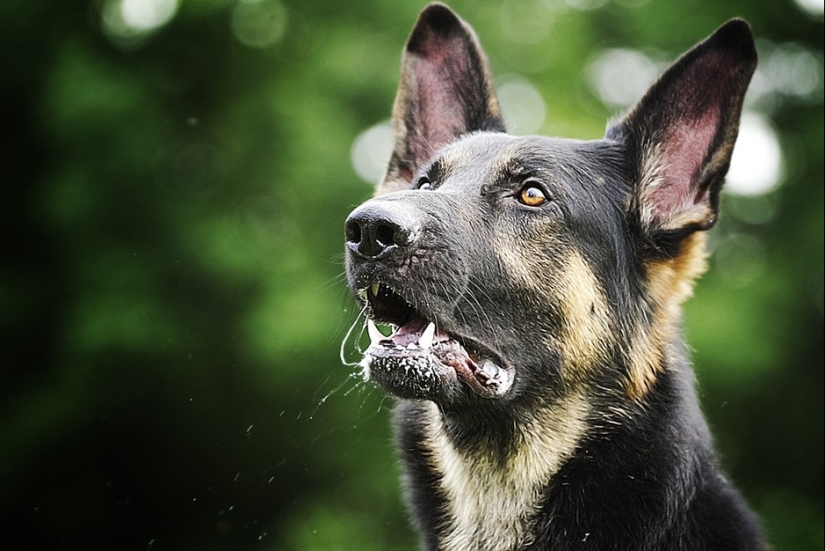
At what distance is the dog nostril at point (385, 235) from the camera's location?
394 cm

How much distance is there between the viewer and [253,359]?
40.1 feet

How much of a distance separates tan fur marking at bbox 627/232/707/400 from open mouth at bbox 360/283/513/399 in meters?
0.66

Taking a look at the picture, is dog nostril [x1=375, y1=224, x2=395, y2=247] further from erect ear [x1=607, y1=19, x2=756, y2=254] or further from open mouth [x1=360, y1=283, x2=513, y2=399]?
erect ear [x1=607, y1=19, x2=756, y2=254]

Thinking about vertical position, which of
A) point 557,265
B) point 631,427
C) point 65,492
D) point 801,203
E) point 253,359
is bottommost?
point 65,492

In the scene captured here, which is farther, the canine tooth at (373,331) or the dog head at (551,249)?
the canine tooth at (373,331)

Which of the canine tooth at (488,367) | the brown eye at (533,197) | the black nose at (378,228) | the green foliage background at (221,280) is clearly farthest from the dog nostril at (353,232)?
the green foliage background at (221,280)

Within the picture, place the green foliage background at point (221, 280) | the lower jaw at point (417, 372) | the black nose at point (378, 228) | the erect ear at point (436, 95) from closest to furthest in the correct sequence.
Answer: the black nose at point (378, 228) → the lower jaw at point (417, 372) → the erect ear at point (436, 95) → the green foliage background at point (221, 280)

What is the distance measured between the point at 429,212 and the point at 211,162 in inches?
398

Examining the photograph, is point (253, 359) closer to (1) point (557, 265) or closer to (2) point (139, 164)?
(2) point (139, 164)

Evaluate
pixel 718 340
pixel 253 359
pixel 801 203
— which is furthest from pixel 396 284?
pixel 801 203

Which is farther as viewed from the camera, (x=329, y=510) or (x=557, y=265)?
(x=329, y=510)

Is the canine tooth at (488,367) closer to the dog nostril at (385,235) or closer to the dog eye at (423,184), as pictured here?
the dog nostril at (385,235)

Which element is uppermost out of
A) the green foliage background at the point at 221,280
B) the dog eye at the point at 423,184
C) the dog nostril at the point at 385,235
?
the dog nostril at the point at 385,235

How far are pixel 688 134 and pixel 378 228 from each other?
174cm
